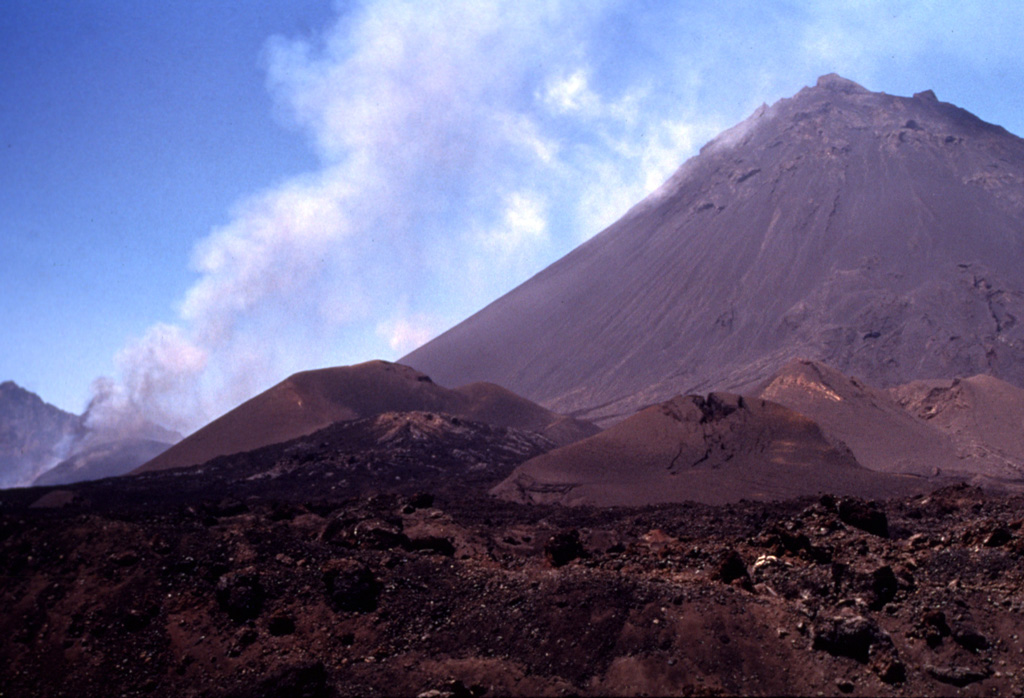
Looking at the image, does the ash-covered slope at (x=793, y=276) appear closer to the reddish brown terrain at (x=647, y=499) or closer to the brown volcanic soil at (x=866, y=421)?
the reddish brown terrain at (x=647, y=499)

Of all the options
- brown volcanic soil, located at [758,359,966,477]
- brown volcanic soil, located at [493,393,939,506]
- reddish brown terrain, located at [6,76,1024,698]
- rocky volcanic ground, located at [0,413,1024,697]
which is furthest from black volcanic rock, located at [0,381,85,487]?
rocky volcanic ground, located at [0,413,1024,697]

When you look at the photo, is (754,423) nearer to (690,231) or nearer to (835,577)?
(835,577)

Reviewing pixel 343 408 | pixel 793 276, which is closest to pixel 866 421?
pixel 343 408

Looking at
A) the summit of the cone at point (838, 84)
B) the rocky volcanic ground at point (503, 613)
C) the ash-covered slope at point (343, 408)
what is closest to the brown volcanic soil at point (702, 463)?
the rocky volcanic ground at point (503, 613)

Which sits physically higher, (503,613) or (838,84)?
(838,84)

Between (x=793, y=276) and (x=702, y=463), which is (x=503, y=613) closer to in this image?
(x=702, y=463)

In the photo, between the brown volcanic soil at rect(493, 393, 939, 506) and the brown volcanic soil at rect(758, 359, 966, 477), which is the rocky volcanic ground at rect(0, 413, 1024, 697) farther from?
the brown volcanic soil at rect(758, 359, 966, 477)
